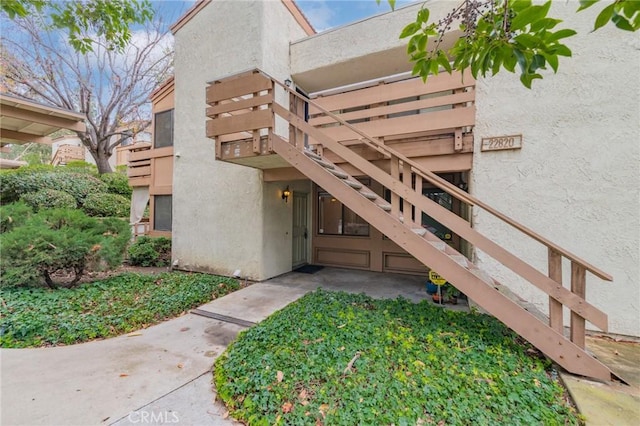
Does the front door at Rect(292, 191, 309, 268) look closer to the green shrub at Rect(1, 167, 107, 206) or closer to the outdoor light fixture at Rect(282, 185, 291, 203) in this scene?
the outdoor light fixture at Rect(282, 185, 291, 203)

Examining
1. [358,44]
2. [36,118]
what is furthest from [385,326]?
[36,118]

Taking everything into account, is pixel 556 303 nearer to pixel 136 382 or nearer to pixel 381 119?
pixel 381 119

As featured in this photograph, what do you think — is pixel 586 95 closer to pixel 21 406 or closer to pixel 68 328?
pixel 21 406

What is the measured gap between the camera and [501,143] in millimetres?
4504

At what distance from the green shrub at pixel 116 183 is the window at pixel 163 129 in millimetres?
6067

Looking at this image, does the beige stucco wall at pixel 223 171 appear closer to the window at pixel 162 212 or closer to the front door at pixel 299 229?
the front door at pixel 299 229

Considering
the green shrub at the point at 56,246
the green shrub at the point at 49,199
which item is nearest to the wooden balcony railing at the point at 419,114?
the green shrub at the point at 56,246

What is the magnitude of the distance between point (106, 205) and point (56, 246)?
7748mm

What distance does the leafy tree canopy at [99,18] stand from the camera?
12.7 feet

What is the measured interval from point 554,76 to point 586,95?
21.0 inches

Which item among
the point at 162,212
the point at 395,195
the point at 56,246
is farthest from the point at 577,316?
the point at 162,212

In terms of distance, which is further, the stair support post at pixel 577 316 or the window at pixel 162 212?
the window at pixel 162 212

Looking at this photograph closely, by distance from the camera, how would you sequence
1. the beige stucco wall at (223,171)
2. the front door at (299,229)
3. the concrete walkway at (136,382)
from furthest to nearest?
the front door at (299,229) < the beige stucco wall at (223,171) < the concrete walkway at (136,382)

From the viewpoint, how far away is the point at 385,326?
3.71 metres
